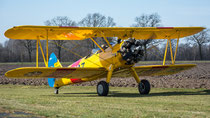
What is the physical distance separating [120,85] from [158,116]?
524 inches

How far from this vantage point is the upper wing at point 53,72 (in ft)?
42.6

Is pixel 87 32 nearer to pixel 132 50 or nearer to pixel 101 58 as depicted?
pixel 101 58

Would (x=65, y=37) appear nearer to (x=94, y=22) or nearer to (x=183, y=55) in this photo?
(x=94, y=22)

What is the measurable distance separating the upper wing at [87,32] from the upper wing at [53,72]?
164cm

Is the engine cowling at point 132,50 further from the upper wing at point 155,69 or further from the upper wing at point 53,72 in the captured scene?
the upper wing at point 155,69

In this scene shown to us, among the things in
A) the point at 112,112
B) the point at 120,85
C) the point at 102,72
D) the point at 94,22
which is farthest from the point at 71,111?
the point at 94,22

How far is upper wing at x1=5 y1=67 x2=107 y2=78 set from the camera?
42.6 ft

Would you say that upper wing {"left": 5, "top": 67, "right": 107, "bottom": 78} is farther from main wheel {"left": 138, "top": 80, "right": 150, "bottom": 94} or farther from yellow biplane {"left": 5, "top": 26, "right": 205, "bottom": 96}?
main wheel {"left": 138, "top": 80, "right": 150, "bottom": 94}

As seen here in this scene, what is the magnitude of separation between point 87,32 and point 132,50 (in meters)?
3.08

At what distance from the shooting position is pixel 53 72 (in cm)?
1379

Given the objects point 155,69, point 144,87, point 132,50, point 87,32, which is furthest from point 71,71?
point 155,69

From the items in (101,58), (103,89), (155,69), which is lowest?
(103,89)

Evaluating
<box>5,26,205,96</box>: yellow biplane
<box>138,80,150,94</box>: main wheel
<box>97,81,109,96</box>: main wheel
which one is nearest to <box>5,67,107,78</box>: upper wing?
<box>5,26,205,96</box>: yellow biplane

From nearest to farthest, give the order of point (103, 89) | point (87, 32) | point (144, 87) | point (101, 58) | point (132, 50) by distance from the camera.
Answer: point (132, 50) → point (103, 89) → point (144, 87) → point (101, 58) → point (87, 32)
